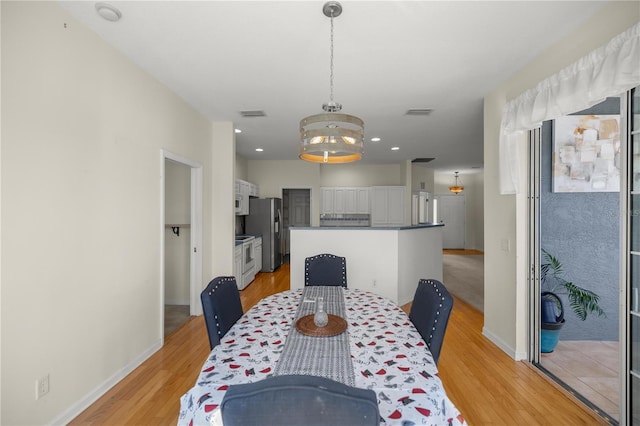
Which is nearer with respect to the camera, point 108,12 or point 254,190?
point 108,12

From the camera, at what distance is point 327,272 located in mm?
2920

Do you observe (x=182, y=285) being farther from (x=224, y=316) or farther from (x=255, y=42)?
(x=255, y=42)

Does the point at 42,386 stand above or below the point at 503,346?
above

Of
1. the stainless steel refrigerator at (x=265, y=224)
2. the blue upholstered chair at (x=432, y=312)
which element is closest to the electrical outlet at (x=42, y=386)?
the blue upholstered chair at (x=432, y=312)

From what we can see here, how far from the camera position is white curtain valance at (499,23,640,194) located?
5.26 ft

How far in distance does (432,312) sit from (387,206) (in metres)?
5.69

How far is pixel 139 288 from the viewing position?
2625mm

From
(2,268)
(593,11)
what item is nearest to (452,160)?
(593,11)

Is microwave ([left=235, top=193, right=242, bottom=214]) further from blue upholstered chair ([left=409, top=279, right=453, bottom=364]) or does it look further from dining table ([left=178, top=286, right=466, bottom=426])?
blue upholstered chair ([left=409, top=279, right=453, bottom=364])

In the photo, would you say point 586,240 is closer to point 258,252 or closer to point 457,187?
point 258,252

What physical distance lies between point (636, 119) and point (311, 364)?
226 centimetres

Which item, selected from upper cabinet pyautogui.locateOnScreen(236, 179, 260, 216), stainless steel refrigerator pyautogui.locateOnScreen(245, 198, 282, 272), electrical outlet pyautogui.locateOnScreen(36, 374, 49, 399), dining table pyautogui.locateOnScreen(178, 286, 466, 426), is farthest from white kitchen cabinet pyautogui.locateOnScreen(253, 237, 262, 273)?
electrical outlet pyautogui.locateOnScreen(36, 374, 49, 399)

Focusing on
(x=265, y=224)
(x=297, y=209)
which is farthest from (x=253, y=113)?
(x=297, y=209)

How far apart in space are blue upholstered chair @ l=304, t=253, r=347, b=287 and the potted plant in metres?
1.88
